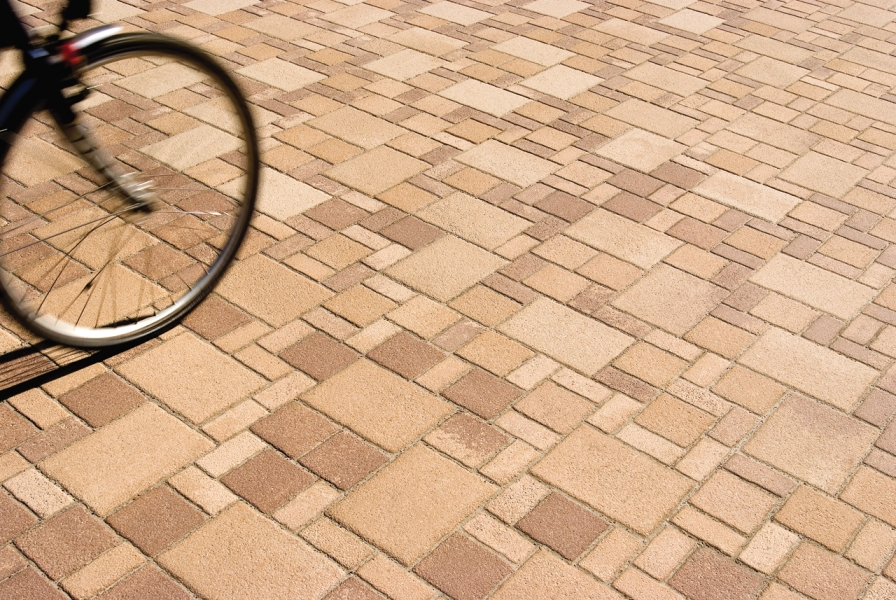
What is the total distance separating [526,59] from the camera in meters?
5.50

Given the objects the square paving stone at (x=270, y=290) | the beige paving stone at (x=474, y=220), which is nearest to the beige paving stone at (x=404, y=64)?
the beige paving stone at (x=474, y=220)

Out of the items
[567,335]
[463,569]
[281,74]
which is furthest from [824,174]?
[463,569]

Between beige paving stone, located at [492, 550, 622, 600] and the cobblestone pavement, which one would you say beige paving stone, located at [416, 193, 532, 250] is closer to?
the cobblestone pavement

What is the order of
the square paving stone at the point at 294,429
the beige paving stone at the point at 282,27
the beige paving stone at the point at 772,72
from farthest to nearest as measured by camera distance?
the beige paving stone at the point at 282,27
the beige paving stone at the point at 772,72
the square paving stone at the point at 294,429

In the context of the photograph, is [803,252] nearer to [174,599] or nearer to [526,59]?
[526,59]

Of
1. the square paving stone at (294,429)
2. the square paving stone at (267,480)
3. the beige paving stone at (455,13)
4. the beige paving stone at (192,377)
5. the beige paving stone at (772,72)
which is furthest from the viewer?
the beige paving stone at (455,13)

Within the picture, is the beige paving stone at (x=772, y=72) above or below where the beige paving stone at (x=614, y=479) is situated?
below

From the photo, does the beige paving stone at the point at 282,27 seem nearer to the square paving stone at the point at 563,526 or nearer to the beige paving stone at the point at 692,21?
the beige paving stone at the point at 692,21

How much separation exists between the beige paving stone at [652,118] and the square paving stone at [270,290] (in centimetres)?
209

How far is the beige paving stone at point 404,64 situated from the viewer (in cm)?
525

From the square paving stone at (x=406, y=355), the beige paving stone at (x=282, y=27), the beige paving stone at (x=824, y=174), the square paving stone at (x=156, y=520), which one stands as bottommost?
the beige paving stone at (x=824, y=174)

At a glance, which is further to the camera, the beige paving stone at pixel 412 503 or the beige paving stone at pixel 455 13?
the beige paving stone at pixel 455 13

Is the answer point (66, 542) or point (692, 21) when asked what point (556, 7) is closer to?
point (692, 21)

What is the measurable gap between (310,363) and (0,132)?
1159 millimetres
